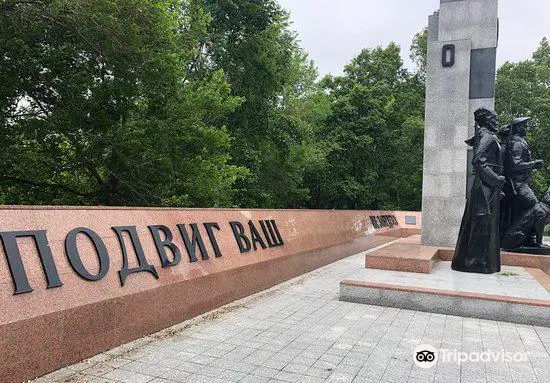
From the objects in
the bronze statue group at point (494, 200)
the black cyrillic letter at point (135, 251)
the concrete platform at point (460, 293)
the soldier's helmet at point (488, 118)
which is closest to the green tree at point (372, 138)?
the bronze statue group at point (494, 200)

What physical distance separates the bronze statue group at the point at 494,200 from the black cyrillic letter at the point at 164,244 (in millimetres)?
5787

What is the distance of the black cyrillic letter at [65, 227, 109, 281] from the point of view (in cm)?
449

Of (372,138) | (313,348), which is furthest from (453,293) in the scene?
(372,138)

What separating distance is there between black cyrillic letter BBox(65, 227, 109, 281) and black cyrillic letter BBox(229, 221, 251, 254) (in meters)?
2.99

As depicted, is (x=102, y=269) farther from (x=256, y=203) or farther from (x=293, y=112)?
(x=293, y=112)

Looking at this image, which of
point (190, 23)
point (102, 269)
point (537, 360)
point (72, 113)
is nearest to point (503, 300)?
point (537, 360)

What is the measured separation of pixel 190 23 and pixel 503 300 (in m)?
14.9

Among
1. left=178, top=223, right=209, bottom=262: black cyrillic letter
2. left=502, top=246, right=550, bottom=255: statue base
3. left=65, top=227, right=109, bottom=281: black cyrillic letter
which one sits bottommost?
left=502, top=246, right=550, bottom=255: statue base

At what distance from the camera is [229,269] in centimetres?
702

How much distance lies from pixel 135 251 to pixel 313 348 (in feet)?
8.21

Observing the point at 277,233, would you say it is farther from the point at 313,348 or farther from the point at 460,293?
the point at 313,348

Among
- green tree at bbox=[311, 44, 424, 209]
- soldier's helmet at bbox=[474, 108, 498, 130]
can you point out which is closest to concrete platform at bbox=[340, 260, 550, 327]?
soldier's helmet at bbox=[474, 108, 498, 130]

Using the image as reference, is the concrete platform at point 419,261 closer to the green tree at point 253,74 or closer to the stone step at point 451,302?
the stone step at point 451,302

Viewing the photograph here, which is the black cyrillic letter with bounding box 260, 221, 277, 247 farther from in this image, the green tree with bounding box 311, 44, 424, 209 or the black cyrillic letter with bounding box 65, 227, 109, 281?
the green tree with bounding box 311, 44, 424, 209
